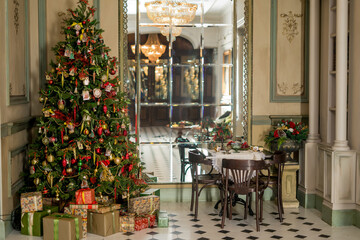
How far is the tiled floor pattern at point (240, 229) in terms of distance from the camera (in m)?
6.10

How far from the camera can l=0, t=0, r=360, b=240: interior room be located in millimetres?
6352

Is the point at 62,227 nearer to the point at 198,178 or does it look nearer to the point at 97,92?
the point at 97,92

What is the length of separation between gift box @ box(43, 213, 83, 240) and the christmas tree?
2.01 feet

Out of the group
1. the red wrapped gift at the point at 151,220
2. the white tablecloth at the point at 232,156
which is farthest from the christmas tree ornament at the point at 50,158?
the white tablecloth at the point at 232,156

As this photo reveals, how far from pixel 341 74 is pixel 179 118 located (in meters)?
2.61

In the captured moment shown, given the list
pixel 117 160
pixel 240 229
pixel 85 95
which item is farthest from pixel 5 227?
pixel 240 229

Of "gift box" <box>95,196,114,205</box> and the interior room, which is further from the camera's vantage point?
"gift box" <box>95,196,114,205</box>

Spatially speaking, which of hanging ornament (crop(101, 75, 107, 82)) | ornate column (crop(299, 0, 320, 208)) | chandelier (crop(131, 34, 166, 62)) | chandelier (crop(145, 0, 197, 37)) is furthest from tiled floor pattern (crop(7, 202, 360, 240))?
chandelier (crop(145, 0, 197, 37))

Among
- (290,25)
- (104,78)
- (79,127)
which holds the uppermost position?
(290,25)

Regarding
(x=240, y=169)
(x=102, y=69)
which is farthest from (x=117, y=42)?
(x=240, y=169)

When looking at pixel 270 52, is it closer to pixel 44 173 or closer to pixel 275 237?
pixel 275 237

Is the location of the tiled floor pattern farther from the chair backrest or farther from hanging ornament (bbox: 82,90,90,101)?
hanging ornament (bbox: 82,90,90,101)

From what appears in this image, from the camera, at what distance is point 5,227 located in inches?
239

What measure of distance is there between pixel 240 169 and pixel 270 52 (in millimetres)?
2534
